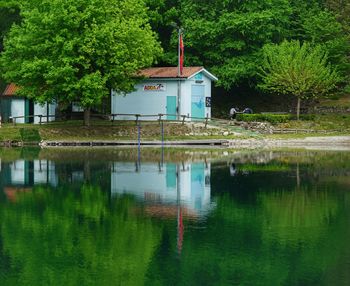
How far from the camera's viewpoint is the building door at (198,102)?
63906 mm

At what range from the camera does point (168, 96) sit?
63.8m

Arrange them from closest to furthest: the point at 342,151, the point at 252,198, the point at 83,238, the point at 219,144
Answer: the point at 83,238 → the point at 252,198 → the point at 342,151 → the point at 219,144

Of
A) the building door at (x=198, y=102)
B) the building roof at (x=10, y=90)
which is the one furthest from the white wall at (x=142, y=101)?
the building roof at (x=10, y=90)

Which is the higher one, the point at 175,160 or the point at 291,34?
the point at 291,34

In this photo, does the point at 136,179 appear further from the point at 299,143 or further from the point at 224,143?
the point at 299,143

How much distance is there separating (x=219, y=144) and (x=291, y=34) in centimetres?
2124

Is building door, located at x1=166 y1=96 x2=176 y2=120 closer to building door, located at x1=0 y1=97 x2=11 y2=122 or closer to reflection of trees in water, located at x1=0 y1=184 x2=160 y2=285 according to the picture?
building door, located at x1=0 y1=97 x2=11 y2=122

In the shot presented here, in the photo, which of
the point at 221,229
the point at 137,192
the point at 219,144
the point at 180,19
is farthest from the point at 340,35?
the point at 221,229

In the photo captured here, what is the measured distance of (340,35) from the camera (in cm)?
7019

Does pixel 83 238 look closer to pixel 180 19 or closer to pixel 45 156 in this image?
pixel 45 156

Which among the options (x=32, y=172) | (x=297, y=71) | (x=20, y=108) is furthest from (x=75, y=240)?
(x=20, y=108)

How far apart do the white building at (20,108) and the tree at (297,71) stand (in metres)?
19.0

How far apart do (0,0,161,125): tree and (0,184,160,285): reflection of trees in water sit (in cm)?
2877

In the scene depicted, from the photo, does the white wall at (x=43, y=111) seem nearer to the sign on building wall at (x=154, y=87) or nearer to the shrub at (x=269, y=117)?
→ the sign on building wall at (x=154, y=87)
